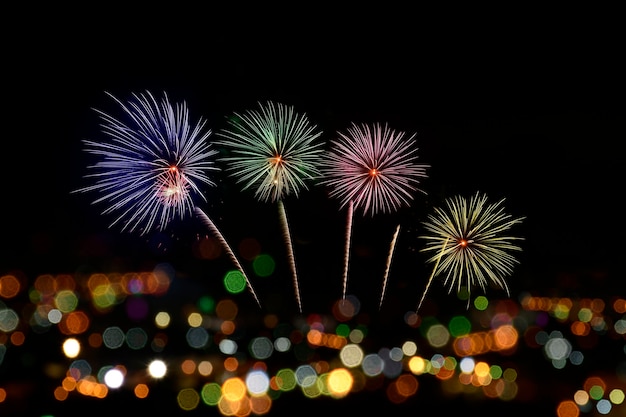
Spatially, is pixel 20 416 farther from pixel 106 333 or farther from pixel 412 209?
pixel 106 333

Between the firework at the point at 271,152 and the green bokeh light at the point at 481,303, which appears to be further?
the green bokeh light at the point at 481,303

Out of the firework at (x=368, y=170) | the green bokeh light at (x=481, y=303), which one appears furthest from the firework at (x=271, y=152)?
the green bokeh light at (x=481, y=303)

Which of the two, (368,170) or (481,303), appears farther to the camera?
(481,303)

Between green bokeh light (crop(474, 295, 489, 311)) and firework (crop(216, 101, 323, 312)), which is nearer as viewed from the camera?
firework (crop(216, 101, 323, 312))

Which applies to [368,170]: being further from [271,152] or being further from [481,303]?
[481,303]

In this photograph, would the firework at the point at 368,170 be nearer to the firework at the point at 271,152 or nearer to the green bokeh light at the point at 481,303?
the firework at the point at 271,152

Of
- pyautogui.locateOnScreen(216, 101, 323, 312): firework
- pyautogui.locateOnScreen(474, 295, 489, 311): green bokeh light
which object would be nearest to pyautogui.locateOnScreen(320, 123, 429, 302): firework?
pyautogui.locateOnScreen(216, 101, 323, 312): firework

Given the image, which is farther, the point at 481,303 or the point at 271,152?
the point at 481,303

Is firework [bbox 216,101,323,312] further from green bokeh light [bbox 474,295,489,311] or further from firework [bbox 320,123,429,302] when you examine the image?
green bokeh light [bbox 474,295,489,311]

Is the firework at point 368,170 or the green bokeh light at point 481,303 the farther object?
the green bokeh light at point 481,303

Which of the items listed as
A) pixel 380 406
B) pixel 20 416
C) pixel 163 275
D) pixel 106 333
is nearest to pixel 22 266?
pixel 163 275

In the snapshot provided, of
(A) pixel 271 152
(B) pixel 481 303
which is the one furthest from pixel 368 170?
(B) pixel 481 303
